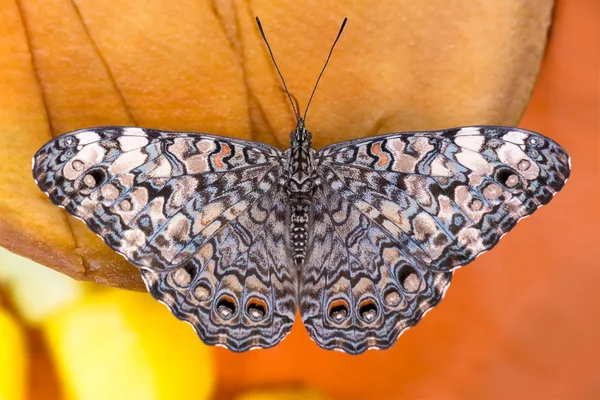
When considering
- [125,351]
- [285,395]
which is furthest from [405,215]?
[125,351]

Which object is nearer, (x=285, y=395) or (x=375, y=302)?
(x=375, y=302)

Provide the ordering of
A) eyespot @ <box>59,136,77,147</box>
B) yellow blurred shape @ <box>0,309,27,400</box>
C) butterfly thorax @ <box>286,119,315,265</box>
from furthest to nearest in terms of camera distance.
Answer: yellow blurred shape @ <box>0,309,27,400</box> < butterfly thorax @ <box>286,119,315,265</box> < eyespot @ <box>59,136,77,147</box>

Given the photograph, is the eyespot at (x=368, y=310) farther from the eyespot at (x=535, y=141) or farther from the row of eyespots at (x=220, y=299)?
the eyespot at (x=535, y=141)

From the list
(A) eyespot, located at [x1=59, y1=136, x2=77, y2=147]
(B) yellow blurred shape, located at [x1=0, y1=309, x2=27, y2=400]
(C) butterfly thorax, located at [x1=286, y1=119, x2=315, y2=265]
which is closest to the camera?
(A) eyespot, located at [x1=59, y1=136, x2=77, y2=147]

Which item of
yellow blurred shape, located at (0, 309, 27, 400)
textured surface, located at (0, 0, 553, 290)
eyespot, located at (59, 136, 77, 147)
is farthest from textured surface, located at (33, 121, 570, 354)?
yellow blurred shape, located at (0, 309, 27, 400)

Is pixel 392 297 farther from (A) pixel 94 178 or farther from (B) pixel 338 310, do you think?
(A) pixel 94 178

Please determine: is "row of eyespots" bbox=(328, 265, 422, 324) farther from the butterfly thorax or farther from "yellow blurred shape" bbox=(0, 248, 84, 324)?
"yellow blurred shape" bbox=(0, 248, 84, 324)
